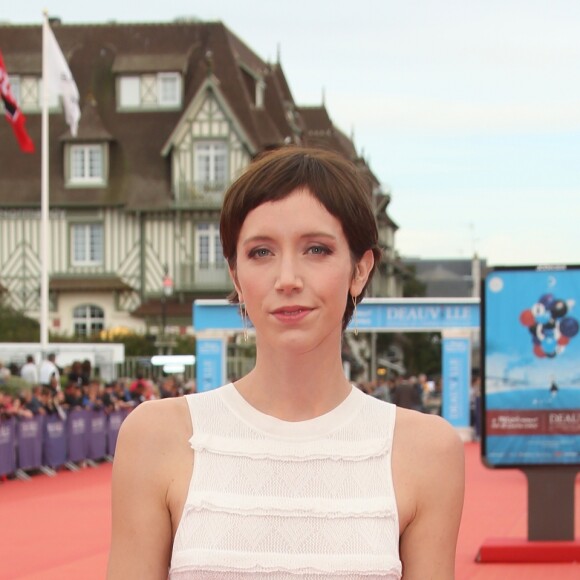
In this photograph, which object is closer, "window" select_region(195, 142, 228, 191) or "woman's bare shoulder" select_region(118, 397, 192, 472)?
"woman's bare shoulder" select_region(118, 397, 192, 472)

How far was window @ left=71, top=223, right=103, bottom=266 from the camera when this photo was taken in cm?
5022

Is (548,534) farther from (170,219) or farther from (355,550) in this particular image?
(170,219)

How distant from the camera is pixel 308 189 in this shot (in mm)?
2527

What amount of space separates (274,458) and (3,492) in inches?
708

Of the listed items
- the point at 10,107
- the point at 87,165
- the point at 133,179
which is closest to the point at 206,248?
the point at 133,179

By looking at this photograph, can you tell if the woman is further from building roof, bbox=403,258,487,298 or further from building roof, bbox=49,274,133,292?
building roof, bbox=403,258,487,298

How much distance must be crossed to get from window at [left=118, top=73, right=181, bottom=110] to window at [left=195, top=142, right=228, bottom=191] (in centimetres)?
272

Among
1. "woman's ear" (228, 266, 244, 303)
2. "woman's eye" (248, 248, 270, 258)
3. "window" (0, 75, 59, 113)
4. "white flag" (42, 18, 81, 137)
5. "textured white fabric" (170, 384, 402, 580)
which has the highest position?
"window" (0, 75, 59, 113)

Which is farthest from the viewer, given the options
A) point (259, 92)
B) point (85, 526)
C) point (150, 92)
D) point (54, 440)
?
point (259, 92)

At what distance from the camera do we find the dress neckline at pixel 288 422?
8.35 feet

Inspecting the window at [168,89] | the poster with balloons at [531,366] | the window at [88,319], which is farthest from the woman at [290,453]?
the window at [168,89]

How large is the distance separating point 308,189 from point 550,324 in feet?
36.1

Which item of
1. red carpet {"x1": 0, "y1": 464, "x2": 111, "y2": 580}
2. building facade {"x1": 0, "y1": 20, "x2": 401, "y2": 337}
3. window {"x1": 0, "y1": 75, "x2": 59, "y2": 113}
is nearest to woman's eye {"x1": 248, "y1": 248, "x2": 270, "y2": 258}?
red carpet {"x1": 0, "y1": 464, "x2": 111, "y2": 580}

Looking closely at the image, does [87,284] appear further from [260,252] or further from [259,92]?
[260,252]
